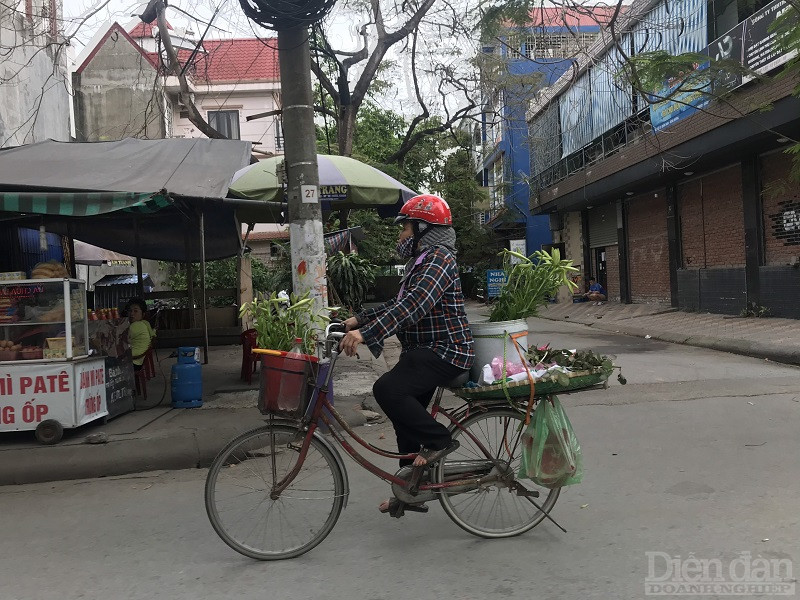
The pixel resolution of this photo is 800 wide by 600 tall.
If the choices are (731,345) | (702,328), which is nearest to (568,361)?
(731,345)

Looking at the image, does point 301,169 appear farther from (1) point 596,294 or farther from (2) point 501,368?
(1) point 596,294

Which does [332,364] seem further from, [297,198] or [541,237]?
[541,237]

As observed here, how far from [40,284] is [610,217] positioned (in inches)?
892

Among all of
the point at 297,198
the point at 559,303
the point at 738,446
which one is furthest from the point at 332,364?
the point at 559,303

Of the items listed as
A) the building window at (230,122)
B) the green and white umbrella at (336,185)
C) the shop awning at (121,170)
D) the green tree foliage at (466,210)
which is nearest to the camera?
the shop awning at (121,170)

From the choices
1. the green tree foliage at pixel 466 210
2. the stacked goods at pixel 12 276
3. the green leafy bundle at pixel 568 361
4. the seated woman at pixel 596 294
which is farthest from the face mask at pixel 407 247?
the green tree foliage at pixel 466 210

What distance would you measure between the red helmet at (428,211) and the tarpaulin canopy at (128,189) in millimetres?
3328

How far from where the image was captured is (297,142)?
21.6 feet

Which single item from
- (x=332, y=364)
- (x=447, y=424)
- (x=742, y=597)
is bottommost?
(x=742, y=597)

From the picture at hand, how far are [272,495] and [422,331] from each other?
1224 mm

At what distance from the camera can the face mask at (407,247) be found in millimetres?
3914

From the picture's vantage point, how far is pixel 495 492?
396 centimetres

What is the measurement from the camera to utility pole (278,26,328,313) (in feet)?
21.5

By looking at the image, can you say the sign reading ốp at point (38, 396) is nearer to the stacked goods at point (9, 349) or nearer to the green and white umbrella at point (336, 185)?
the stacked goods at point (9, 349)
